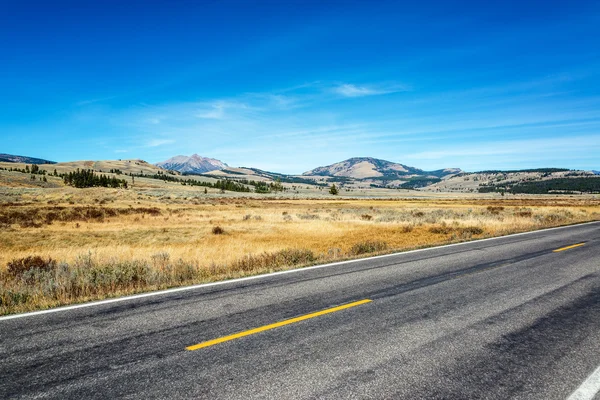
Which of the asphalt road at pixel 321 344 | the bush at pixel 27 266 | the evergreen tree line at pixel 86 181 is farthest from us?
the evergreen tree line at pixel 86 181

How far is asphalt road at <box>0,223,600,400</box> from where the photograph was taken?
386 cm

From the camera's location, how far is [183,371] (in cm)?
413

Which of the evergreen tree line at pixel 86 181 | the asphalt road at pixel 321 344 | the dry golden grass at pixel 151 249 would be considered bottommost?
the dry golden grass at pixel 151 249

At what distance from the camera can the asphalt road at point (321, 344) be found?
386cm

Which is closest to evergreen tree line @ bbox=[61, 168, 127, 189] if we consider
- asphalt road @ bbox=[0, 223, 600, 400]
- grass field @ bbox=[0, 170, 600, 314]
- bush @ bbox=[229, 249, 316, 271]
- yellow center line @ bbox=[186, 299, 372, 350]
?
grass field @ bbox=[0, 170, 600, 314]

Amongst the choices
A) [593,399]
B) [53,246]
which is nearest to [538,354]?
[593,399]

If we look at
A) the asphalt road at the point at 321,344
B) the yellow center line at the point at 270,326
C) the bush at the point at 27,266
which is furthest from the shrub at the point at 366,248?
the bush at the point at 27,266

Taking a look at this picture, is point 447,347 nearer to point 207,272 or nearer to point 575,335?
point 575,335

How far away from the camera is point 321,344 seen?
193 inches

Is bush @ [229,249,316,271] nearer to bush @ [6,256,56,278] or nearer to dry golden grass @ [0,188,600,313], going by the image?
dry golden grass @ [0,188,600,313]

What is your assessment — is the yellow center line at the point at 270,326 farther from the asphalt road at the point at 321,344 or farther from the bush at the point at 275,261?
the bush at the point at 275,261

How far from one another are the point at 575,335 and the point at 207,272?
8.56 meters

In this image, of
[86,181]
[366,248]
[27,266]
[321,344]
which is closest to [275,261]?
[366,248]

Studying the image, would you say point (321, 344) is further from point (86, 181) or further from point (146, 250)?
point (86, 181)
